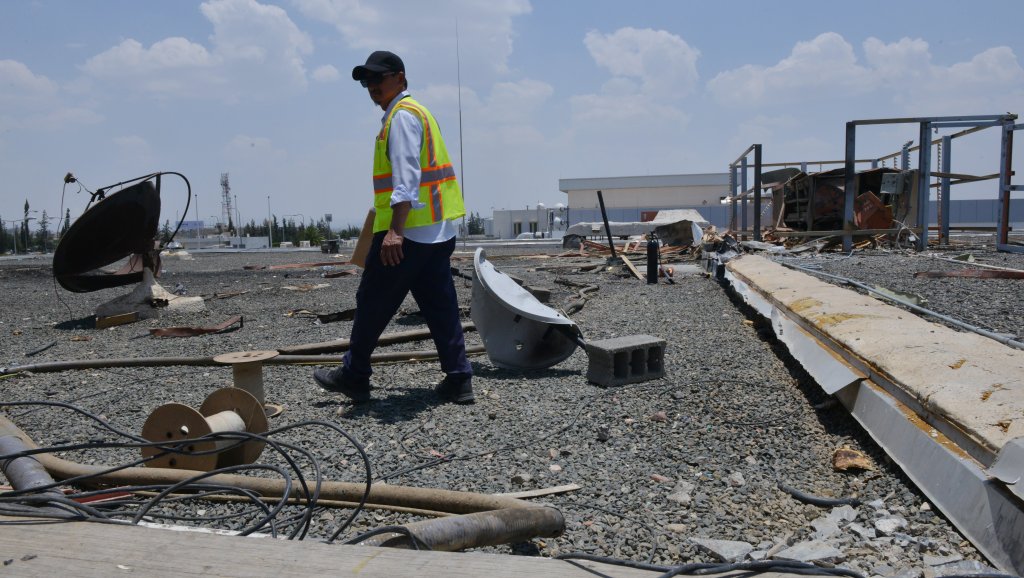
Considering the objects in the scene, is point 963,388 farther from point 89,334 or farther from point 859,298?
point 89,334

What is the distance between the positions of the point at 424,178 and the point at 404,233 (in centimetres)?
33

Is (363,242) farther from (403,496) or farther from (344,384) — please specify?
(403,496)

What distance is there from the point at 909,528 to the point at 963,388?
577 millimetres

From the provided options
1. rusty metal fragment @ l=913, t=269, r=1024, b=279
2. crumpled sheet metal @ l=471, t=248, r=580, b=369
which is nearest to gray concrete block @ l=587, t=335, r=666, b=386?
crumpled sheet metal @ l=471, t=248, r=580, b=369

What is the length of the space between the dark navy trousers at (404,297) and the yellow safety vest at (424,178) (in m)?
0.13

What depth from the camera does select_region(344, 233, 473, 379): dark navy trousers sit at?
4.05 meters

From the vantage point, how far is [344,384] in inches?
167

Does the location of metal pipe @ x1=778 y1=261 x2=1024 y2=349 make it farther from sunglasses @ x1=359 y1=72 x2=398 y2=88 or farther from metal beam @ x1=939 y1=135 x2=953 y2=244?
metal beam @ x1=939 y1=135 x2=953 y2=244

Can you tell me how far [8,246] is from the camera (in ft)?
136

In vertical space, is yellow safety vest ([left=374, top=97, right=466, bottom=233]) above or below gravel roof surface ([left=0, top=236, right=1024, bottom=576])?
above

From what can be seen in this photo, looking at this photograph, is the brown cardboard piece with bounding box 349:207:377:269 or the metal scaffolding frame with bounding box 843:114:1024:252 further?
the metal scaffolding frame with bounding box 843:114:1024:252

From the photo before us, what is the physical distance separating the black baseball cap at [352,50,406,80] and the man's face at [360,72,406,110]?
20mm

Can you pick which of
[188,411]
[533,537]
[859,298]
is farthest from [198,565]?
[859,298]

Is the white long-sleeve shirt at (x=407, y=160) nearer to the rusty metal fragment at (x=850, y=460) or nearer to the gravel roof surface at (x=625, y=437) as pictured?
the gravel roof surface at (x=625, y=437)
